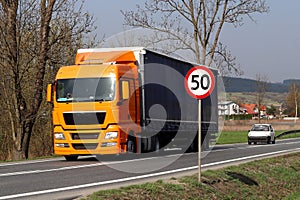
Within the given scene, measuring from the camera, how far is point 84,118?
60.7ft

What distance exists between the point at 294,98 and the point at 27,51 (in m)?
118

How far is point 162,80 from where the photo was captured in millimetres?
22250

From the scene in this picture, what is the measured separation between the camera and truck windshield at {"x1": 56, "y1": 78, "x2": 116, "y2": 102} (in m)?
18.4

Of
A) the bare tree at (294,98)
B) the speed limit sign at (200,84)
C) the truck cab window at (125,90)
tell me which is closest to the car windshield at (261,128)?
the truck cab window at (125,90)

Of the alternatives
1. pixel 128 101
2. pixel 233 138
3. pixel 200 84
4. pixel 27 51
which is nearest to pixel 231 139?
pixel 233 138

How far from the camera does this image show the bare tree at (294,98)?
455 feet

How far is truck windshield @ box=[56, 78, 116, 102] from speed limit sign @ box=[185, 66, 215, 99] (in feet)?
18.5

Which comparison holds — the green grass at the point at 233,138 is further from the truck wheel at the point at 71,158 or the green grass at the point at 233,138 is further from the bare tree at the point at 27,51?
the truck wheel at the point at 71,158

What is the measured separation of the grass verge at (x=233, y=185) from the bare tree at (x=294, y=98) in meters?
120

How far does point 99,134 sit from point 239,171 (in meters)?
4.48

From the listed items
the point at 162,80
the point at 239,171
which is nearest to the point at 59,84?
the point at 162,80

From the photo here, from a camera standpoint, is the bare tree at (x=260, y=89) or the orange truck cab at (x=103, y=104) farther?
the bare tree at (x=260, y=89)

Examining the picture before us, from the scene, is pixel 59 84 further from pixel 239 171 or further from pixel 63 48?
pixel 63 48

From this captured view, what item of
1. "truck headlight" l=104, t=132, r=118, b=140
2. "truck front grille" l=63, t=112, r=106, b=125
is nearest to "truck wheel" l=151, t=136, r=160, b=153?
"truck headlight" l=104, t=132, r=118, b=140
